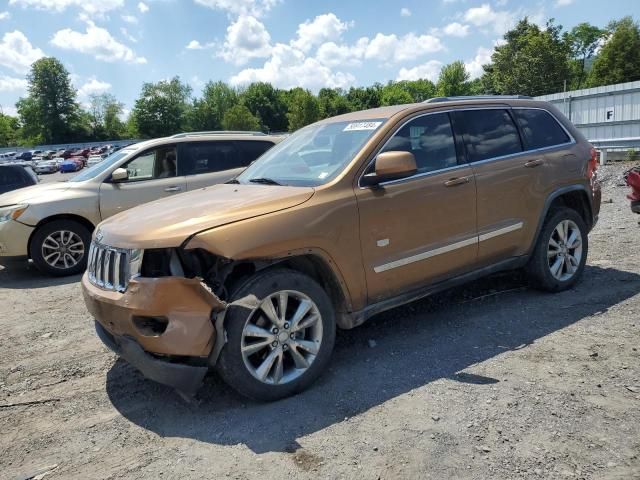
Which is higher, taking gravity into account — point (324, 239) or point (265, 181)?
point (265, 181)

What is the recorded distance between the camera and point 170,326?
10.3ft

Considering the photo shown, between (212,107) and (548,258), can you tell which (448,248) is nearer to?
(548,258)

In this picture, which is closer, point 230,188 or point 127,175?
point 230,188

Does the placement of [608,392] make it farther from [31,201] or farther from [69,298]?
[31,201]

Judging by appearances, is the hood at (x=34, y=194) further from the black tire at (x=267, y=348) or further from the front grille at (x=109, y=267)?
the black tire at (x=267, y=348)

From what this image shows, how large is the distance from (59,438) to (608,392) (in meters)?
3.41

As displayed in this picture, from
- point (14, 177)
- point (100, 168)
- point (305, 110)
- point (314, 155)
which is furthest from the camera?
point (305, 110)

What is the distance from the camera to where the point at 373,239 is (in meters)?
3.80

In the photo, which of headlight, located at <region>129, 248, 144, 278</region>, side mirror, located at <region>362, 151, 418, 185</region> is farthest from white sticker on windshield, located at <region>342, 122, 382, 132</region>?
headlight, located at <region>129, 248, 144, 278</region>

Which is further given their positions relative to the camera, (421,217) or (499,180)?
(499,180)

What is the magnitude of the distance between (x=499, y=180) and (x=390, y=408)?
2325 millimetres

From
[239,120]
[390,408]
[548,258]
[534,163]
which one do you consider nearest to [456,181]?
[534,163]

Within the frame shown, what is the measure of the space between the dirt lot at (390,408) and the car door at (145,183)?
3026 millimetres

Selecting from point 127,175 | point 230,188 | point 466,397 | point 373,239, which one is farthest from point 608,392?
point 127,175
